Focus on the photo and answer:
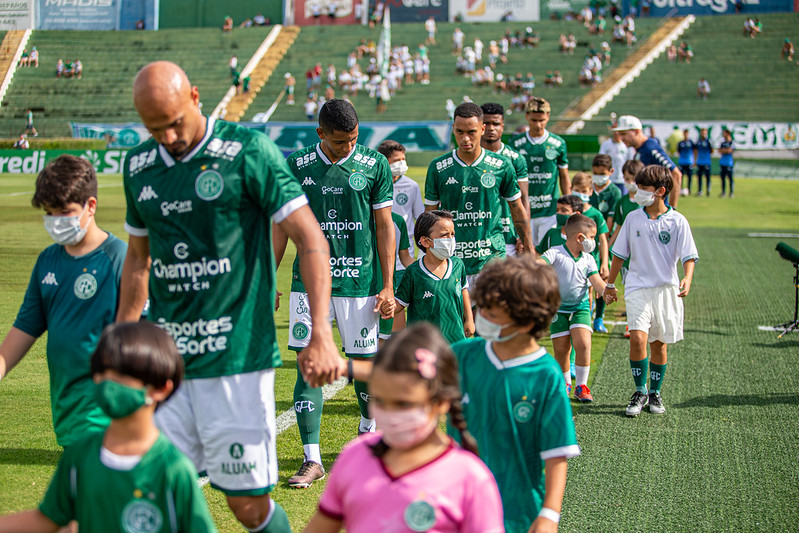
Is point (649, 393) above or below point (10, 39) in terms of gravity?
below

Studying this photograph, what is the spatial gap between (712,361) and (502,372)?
6.66m

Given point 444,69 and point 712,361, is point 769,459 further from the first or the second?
point 444,69

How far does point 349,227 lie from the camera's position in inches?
241

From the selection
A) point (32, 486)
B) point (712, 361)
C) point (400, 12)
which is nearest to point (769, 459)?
point (712, 361)

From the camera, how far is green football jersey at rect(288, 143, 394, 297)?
6.08 meters

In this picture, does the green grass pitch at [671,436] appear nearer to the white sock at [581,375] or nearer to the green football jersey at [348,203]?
the white sock at [581,375]

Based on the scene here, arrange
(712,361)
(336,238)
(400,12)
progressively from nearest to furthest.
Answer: (336,238) → (712,361) → (400,12)

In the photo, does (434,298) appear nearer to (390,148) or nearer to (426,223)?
(426,223)

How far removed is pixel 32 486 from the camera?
5.54 metres

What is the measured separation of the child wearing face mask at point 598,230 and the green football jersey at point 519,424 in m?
5.50

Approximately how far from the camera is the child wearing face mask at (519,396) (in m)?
3.29

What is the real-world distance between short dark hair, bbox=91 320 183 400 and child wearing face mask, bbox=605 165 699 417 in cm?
526

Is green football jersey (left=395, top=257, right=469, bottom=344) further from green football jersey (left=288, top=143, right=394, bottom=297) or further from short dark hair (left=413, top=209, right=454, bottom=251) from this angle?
green football jersey (left=288, top=143, right=394, bottom=297)

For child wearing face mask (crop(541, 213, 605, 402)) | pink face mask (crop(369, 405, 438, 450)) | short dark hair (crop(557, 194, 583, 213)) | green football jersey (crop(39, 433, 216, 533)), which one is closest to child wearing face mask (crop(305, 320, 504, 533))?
pink face mask (crop(369, 405, 438, 450))
